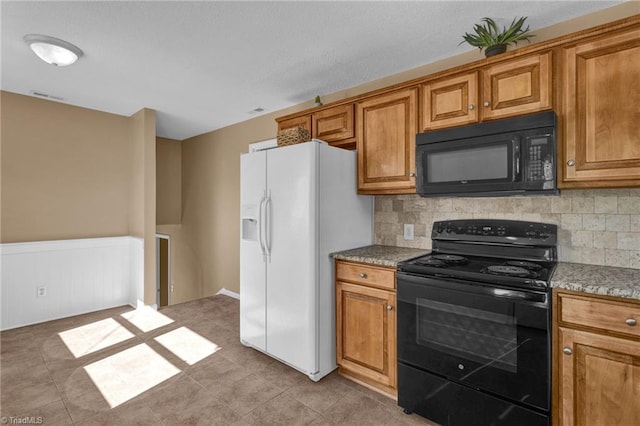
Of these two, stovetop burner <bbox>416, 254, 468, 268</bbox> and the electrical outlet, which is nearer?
stovetop burner <bbox>416, 254, 468, 268</bbox>

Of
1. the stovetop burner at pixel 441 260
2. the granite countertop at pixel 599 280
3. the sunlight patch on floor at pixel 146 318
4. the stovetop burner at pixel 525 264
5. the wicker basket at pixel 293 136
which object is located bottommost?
the sunlight patch on floor at pixel 146 318

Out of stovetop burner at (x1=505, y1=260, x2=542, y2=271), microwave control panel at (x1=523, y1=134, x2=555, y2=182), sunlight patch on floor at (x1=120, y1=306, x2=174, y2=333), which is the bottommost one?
sunlight patch on floor at (x1=120, y1=306, x2=174, y2=333)

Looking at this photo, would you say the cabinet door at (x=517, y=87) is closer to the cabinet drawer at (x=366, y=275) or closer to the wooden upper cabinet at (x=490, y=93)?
the wooden upper cabinet at (x=490, y=93)

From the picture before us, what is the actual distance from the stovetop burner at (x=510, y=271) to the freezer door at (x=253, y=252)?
5.38ft

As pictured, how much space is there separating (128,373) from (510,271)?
108 inches

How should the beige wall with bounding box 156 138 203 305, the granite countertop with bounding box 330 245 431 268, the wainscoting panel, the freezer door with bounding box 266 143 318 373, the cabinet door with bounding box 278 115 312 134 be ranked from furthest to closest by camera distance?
the beige wall with bounding box 156 138 203 305
the wainscoting panel
the cabinet door with bounding box 278 115 312 134
the freezer door with bounding box 266 143 318 373
the granite countertop with bounding box 330 245 431 268

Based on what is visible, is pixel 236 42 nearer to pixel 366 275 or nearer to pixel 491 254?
pixel 366 275

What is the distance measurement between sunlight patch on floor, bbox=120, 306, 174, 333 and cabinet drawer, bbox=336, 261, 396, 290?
2238 millimetres

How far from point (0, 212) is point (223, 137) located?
2.62 metres

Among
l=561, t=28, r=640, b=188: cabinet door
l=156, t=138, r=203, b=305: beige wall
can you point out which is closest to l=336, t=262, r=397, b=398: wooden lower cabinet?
l=561, t=28, r=640, b=188: cabinet door

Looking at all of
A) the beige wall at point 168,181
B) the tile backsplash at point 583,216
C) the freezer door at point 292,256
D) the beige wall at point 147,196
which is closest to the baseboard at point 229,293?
the beige wall at point 147,196

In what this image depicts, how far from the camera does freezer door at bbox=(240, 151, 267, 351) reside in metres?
2.65

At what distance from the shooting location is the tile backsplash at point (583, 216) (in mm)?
1820

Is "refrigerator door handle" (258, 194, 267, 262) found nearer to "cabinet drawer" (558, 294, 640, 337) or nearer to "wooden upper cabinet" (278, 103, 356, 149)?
"wooden upper cabinet" (278, 103, 356, 149)
